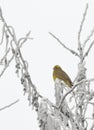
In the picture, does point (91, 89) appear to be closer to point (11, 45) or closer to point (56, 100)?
point (56, 100)

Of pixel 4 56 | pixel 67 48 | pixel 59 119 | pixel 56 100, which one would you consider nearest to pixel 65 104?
pixel 56 100

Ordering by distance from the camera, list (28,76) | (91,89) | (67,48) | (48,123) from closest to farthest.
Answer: (48,123)
(28,76)
(91,89)
(67,48)

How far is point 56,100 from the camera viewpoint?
3.22m

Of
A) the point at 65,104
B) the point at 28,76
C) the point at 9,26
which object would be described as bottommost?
the point at 65,104

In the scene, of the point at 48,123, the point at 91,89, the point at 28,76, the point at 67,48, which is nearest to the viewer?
the point at 48,123

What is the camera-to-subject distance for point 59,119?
290 cm

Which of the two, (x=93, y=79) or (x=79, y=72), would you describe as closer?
(x=93, y=79)

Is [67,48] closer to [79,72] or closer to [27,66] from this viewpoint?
[79,72]

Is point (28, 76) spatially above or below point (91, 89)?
above

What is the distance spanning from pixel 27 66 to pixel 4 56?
6.8 inches

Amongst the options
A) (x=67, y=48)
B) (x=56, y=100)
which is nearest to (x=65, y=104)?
(x=56, y=100)

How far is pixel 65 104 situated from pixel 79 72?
42 centimetres

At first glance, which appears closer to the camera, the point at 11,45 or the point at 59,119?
the point at 59,119

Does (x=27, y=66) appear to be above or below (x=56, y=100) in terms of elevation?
above
